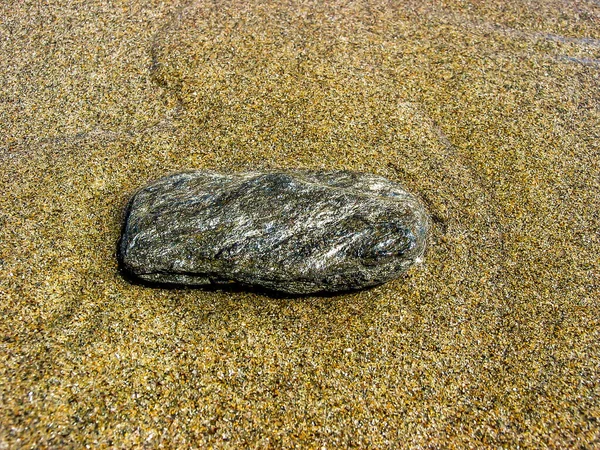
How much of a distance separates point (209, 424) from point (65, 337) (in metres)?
0.77

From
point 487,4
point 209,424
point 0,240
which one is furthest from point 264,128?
point 487,4

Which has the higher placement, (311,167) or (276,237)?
(276,237)

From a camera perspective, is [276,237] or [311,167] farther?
[311,167]

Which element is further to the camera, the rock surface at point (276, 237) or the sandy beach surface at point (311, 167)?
the rock surface at point (276, 237)

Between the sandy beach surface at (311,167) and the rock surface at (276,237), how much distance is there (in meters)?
0.15

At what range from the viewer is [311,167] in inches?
138

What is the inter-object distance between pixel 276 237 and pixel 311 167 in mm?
797

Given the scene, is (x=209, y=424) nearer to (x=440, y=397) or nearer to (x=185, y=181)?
(x=440, y=397)

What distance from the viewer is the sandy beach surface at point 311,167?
8.10 feet

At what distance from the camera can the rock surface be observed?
9.15 feet

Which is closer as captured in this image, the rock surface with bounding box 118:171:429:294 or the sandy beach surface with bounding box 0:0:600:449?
the sandy beach surface with bounding box 0:0:600:449

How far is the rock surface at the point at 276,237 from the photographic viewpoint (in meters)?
2.79

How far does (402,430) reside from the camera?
244cm

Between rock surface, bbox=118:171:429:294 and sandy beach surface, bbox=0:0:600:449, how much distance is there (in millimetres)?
148
